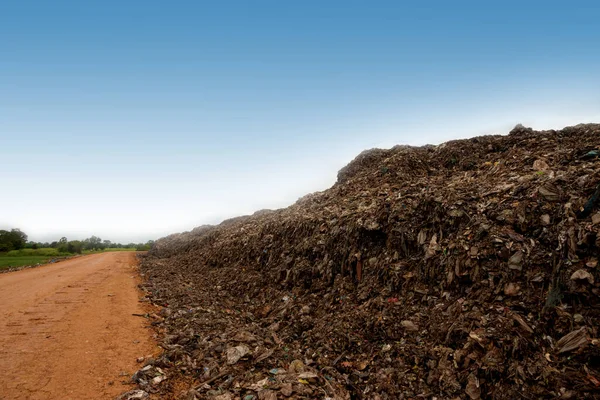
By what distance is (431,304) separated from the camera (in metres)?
6.36

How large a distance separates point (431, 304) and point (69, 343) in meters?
8.33

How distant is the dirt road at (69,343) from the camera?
4.80 meters

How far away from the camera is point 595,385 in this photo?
3859 mm

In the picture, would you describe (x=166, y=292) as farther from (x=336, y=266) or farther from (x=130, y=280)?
(x=336, y=266)

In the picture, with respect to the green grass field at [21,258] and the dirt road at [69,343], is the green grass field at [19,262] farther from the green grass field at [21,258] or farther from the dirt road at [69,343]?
the dirt road at [69,343]

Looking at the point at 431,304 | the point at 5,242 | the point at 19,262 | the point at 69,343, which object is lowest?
the point at 431,304

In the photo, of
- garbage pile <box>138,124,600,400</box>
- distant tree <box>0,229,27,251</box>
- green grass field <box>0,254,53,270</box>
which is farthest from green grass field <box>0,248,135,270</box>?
garbage pile <box>138,124,600,400</box>

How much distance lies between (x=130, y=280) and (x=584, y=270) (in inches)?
686

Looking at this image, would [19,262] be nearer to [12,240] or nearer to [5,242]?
[5,242]

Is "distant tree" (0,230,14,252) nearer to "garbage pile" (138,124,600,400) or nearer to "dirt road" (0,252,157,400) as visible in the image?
"dirt road" (0,252,157,400)

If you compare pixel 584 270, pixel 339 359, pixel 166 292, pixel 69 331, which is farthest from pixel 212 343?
pixel 584 270

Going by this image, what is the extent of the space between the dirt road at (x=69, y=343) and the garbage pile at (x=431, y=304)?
74 centimetres

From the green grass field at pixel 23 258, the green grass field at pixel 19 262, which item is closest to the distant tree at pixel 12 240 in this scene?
the green grass field at pixel 23 258

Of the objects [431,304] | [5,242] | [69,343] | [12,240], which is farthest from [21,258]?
[431,304]
